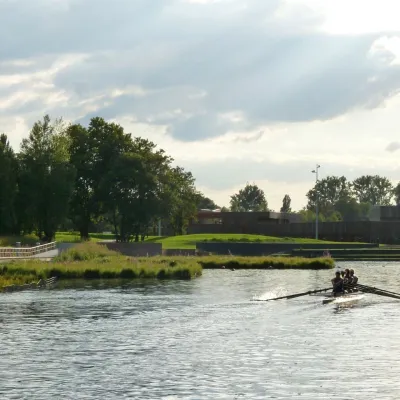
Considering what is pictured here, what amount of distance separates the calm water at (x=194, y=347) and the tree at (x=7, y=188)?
57.2 m

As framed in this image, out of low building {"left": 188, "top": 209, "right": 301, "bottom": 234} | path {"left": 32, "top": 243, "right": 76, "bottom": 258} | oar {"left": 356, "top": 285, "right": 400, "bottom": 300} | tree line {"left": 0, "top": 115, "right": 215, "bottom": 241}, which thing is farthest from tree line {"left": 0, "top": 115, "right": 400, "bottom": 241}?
oar {"left": 356, "top": 285, "right": 400, "bottom": 300}

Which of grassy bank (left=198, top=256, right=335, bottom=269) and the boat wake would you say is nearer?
the boat wake

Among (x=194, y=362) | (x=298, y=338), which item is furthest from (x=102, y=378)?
(x=298, y=338)

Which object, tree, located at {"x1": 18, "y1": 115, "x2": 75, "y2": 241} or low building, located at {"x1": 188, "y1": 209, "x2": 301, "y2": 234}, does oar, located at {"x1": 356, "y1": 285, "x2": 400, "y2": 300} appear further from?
low building, located at {"x1": 188, "y1": 209, "x2": 301, "y2": 234}

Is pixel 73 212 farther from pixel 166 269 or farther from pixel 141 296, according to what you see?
pixel 141 296

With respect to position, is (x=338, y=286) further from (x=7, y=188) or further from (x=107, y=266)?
(x=7, y=188)

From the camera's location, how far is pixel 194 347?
38250 millimetres

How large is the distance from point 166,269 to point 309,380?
5143 centimetres

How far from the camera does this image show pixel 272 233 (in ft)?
600

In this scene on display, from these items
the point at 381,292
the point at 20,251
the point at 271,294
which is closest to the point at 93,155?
the point at 20,251

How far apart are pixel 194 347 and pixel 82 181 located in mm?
95734

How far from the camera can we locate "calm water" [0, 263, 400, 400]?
29750mm

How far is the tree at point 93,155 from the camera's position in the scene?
130250 mm

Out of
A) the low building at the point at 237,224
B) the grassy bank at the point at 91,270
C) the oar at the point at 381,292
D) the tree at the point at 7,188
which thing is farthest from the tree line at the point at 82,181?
the oar at the point at 381,292
